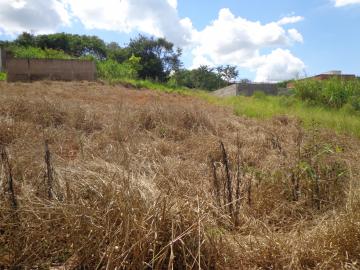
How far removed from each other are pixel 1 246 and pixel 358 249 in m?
1.82

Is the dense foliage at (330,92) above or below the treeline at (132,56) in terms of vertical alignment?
below

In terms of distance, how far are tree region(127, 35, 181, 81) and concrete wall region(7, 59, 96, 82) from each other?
43.2 feet

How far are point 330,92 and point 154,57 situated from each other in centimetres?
2313

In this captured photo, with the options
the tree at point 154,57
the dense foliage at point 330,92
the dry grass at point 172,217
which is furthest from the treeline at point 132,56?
the dry grass at point 172,217

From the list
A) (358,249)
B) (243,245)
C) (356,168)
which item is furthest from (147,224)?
(356,168)

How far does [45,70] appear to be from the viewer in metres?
15.9

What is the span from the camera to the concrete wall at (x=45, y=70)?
1546 centimetres

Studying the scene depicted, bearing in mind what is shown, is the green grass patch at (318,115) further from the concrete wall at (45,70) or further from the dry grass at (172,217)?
the concrete wall at (45,70)

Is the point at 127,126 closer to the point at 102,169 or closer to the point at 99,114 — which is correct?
the point at 99,114

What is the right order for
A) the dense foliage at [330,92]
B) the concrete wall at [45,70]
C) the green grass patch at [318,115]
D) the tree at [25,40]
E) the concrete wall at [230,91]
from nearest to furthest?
the green grass patch at [318,115] → the dense foliage at [330,92] → the concrete wall at [45,70] → the concrete wall at [230,91] → the tree at [25,40]

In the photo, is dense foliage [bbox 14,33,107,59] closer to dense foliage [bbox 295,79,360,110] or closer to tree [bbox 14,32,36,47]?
tree [bbox 14,32,36,47]

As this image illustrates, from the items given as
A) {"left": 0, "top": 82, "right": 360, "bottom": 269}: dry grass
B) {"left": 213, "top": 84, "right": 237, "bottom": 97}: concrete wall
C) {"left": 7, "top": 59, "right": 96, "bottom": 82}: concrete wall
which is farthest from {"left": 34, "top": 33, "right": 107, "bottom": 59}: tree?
{"left": 0, "top": 82, "right": 360, "bottom": 269}: dry grass

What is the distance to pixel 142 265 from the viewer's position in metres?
1.64

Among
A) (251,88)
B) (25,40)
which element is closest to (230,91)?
(251,88)
